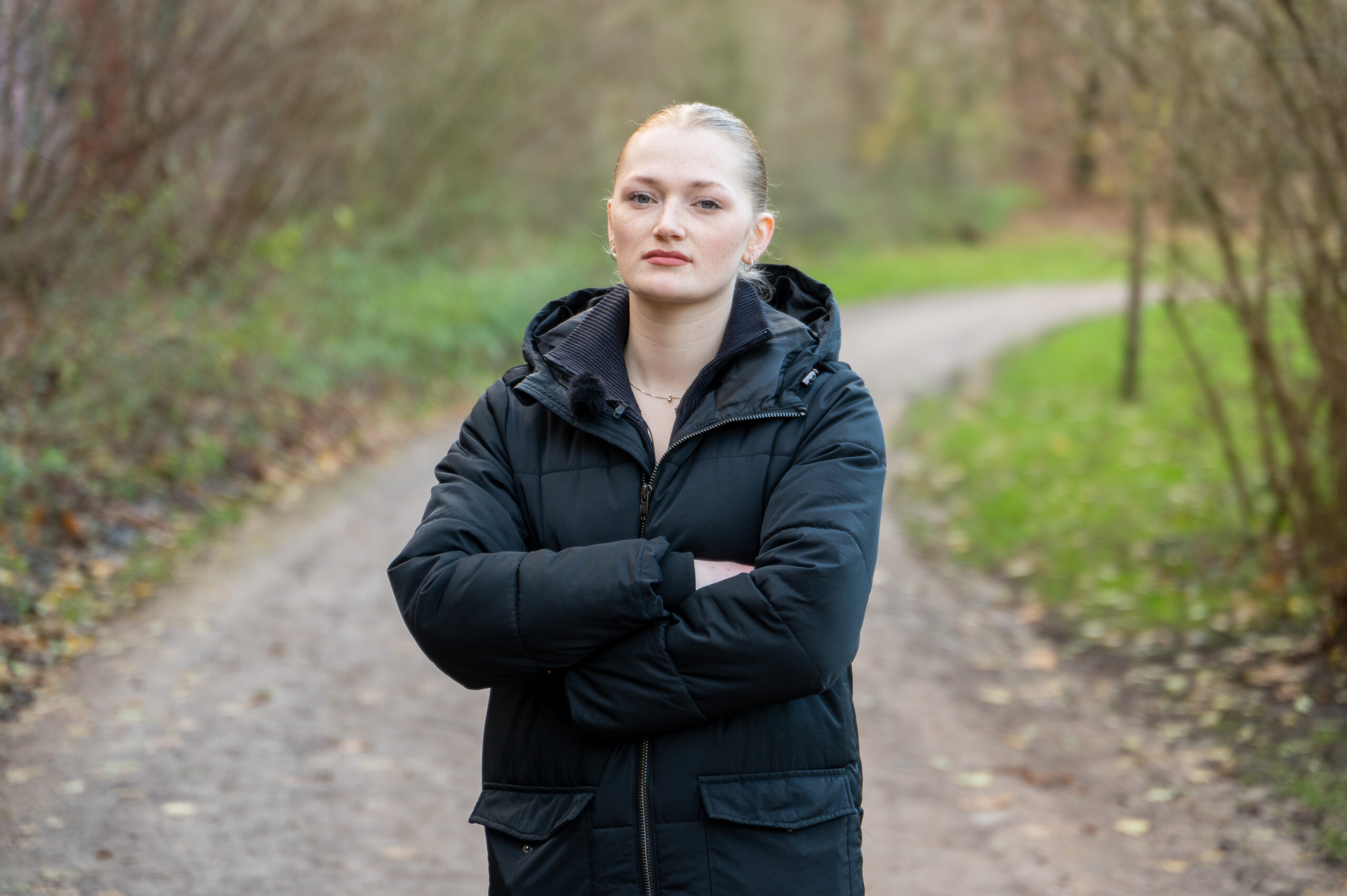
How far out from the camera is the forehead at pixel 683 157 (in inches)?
89.8

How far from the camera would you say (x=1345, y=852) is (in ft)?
14.0

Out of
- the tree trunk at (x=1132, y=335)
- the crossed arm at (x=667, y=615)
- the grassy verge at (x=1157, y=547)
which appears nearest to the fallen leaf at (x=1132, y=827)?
the grassy verge at (x=1157, y=547)

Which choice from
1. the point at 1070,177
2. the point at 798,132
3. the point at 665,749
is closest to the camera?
the point at 665,749

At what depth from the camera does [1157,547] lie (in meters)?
8.16

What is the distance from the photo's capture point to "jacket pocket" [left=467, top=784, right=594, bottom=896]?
2.18 meters

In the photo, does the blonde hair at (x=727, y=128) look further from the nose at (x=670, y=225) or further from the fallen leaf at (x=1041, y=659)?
the fallen leaf at (x=1041, y=659)

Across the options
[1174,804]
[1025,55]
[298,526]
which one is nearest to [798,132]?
[1025,55]

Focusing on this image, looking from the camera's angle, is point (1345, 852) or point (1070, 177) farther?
point (1070, 177)

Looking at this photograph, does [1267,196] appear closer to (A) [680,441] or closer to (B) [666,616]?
(A) [680,441]

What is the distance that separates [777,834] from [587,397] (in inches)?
34.2

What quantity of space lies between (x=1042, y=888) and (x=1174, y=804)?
1.01 meters

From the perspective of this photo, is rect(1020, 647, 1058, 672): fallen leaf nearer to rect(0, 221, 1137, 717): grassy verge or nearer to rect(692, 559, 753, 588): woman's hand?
rect(0, 221, 1137, 717): grassy verge

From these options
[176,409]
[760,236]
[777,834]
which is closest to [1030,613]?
[760,236]

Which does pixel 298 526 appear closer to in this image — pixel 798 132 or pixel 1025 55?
pixel 1025 55
